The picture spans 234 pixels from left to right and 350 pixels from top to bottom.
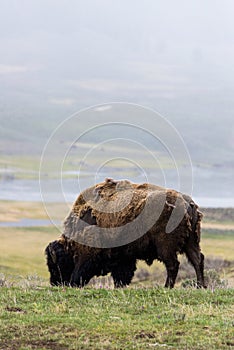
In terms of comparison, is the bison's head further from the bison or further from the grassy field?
the grassy field

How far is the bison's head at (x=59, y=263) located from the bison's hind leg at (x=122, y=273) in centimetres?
92

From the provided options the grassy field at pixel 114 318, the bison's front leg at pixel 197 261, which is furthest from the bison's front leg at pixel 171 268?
the grassy field at pixel 114 318

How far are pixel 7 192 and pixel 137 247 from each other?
293ft

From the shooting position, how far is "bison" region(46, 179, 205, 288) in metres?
14.8

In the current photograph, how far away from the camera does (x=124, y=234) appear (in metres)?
15.0

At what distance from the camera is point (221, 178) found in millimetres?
123625

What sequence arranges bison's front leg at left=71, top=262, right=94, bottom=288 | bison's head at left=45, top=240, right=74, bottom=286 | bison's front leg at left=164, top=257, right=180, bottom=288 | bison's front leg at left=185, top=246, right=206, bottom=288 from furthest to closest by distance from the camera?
bison's head at left=45, top=240, right=74, bottom=286
bison's front leg at left=71, top=262, right=94, bottom=288
bison's front leg at left=185, top=246, right=206, bottom=288
bison's front leg at left=164, top=257, right=180, bottom=288

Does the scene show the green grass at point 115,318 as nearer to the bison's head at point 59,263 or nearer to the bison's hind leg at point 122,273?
the bison's hind leg at point 122,273

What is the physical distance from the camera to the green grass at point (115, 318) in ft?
31.0

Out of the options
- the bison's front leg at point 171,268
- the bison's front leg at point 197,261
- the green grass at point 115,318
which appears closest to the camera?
the green grass at point 115,318

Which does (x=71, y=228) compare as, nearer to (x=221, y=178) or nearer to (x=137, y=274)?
(x=137, y=274)

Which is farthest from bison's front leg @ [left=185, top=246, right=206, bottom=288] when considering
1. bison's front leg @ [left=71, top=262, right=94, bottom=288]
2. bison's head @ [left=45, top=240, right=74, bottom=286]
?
bison's head @ [left=45, top=240, right=74, bottom=286]

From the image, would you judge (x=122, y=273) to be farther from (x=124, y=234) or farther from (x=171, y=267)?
(x=171, y=267)

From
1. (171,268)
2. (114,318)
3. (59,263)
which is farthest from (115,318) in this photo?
(59,263)
